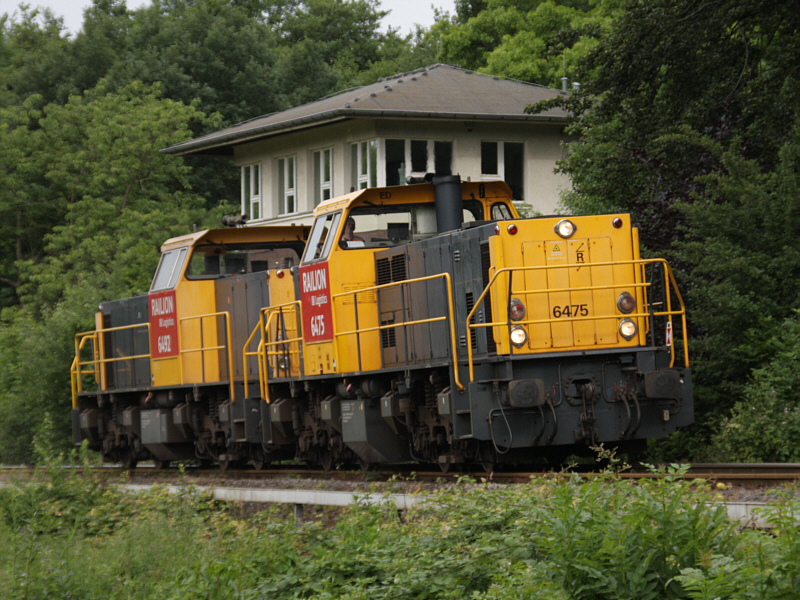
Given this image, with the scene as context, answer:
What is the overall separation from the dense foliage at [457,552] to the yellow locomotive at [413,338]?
1.56 metres

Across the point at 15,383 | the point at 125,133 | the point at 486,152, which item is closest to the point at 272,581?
the point at 15,383

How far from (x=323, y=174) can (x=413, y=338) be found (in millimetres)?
18349

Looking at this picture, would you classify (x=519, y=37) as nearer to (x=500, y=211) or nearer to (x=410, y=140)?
(x=410, y=140)

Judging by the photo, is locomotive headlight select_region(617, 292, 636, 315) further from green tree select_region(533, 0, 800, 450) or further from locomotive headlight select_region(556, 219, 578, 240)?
green tree select_region(533, 0, 800, 450)

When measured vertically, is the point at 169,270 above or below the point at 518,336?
above

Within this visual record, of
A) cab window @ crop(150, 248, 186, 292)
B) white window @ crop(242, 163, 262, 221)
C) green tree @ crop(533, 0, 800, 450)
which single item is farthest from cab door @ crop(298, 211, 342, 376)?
white window @ crop(242, 163, 262, 221)

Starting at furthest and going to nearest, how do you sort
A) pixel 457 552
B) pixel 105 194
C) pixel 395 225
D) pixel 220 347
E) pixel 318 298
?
pixel 105 194 → pixel 220 347 → pixel 395 225 → pixel 318 298 → pixel 457 552

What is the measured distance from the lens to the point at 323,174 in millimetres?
29484

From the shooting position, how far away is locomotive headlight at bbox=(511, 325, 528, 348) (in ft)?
33.8

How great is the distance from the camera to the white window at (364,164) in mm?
27750

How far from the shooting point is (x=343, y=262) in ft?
40.3

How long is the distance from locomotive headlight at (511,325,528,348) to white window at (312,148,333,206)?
756 inches

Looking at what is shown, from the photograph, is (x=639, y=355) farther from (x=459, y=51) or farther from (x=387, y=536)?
(x=459, y=51)

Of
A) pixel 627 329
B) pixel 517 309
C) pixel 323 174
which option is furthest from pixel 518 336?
pixel 323 174
